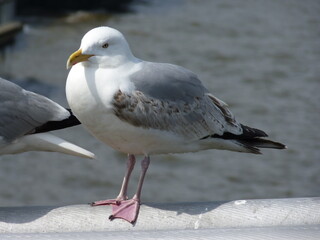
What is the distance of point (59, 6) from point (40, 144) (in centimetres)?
1350

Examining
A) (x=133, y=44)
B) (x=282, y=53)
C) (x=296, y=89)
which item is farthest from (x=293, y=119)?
(x=133, y=44)

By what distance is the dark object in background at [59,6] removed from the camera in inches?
641

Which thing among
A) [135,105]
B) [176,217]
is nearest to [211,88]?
[135,105]

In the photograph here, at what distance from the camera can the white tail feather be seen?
3266 millimetres

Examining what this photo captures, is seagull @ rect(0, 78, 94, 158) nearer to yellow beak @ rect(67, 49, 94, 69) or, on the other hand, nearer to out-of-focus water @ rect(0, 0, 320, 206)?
yellow beak @ rect(67, 49, 94, 69)

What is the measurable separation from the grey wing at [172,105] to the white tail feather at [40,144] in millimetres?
456

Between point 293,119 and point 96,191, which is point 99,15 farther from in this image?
point 96,191

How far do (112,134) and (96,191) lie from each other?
5.21 meters

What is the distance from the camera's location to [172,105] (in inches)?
120

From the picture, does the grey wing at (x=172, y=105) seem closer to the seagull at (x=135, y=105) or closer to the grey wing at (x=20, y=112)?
the seagull at (x=135, y=105)

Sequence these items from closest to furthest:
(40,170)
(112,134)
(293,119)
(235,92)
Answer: (112,134) < (40,170) < (293,119) < (235,92)

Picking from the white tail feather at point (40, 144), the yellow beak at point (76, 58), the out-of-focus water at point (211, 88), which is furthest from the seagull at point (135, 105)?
the out-of-focus water at point (211, 88)

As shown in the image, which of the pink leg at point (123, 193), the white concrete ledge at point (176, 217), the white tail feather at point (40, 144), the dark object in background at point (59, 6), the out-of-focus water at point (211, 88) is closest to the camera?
→ the white concrete ledge at point (176, 217)

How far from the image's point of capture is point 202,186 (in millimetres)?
8383
